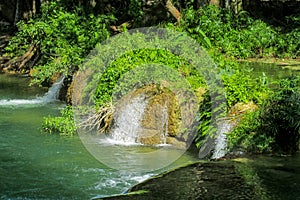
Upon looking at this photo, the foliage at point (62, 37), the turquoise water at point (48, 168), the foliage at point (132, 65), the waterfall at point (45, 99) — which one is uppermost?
the foliage at point (62, 37)

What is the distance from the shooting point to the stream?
6227mm

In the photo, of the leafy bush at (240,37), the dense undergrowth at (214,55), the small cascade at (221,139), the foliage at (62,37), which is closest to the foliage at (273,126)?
the dense undergrowth at (214,55)

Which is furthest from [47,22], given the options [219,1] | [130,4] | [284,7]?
[284,7]

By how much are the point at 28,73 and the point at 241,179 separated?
1269cm

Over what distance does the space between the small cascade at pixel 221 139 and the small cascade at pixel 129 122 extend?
170cm

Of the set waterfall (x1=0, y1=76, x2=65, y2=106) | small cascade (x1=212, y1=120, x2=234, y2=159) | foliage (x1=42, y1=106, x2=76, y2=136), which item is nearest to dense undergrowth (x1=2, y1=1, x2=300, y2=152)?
foliage (x1=42, y1=106, x2=76, y2=136)

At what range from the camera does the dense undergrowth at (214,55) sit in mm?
8266

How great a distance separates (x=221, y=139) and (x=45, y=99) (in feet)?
21.8

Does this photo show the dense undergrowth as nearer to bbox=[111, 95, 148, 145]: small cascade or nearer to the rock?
the rock

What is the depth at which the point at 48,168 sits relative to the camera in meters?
8.27

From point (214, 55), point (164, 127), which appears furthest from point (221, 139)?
point (214, 55)

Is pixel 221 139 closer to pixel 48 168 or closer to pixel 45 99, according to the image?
pixel 48 168

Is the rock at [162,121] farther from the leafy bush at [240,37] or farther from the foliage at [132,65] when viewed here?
the leafy bush at [240,37]

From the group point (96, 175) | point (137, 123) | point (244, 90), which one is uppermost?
point (244, 90)
